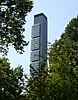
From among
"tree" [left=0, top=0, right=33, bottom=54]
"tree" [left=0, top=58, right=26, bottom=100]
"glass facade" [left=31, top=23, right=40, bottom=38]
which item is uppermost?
"glass facade" [left=31, top=23, right=40, bottom=38]

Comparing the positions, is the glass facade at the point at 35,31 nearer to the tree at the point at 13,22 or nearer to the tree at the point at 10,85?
the tree at the point at 10,85

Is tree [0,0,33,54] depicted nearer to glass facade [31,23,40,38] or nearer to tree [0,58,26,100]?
tree [0,58,26,100]

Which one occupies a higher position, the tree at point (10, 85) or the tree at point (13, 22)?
the tree at point (13, 22)

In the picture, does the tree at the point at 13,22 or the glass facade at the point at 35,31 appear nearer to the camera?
the tree at the point at 13,22

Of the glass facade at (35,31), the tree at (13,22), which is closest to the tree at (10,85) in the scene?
the tree at (13,22)

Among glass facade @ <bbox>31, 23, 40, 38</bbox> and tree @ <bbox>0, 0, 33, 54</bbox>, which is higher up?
glass facade @ <bbox>31, 23, 40, 38</bbox>

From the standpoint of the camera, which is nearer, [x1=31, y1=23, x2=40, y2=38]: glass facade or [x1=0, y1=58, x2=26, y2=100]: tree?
[x1=0, y1=58, x2=26, y2=100]: tree

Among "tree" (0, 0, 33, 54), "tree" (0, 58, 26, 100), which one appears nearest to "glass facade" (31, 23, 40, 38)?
Result: "tree" (0, 58, 26, 100)

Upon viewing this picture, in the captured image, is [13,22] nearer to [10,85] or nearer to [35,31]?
[10,85]

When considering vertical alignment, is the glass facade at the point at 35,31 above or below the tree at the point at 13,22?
above

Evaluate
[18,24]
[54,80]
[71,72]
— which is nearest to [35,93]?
[54,80]

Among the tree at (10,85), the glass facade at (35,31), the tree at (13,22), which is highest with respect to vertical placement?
the glass facade at (35,31)

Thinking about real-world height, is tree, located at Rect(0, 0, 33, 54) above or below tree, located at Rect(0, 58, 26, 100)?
above

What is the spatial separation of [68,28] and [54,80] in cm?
1662
